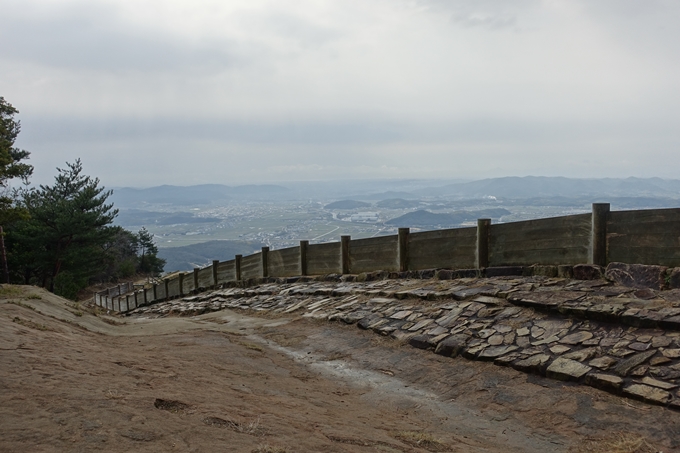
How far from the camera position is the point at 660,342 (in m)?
5.40

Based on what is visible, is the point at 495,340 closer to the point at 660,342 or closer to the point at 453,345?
the point at 453,345

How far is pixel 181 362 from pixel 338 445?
325 centimetres

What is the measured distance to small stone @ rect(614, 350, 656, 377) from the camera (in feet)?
16.8

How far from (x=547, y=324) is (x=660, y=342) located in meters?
1.39

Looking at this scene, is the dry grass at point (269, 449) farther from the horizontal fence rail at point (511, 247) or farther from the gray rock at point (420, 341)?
the horizontal fence rail at point (511, 247)

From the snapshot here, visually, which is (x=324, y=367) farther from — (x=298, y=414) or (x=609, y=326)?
(x=609, y=326)

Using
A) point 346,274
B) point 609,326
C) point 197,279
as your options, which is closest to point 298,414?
point 609,326

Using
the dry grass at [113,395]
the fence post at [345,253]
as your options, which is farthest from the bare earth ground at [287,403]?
the fence post at [345,253]

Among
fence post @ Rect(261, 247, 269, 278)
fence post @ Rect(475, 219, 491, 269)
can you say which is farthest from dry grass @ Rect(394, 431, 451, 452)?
fence post @ Rect(261, 247, 269, 278)

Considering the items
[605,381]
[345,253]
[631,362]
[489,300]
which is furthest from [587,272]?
[345,253]

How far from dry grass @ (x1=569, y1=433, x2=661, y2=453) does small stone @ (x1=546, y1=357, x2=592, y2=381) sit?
1074mm

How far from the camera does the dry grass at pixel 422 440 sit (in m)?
3.98

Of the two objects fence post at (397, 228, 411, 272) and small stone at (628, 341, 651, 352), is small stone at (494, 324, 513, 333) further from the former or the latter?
fence post at (397, 228, 411, 272)

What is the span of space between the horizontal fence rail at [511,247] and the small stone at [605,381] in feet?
9.85
